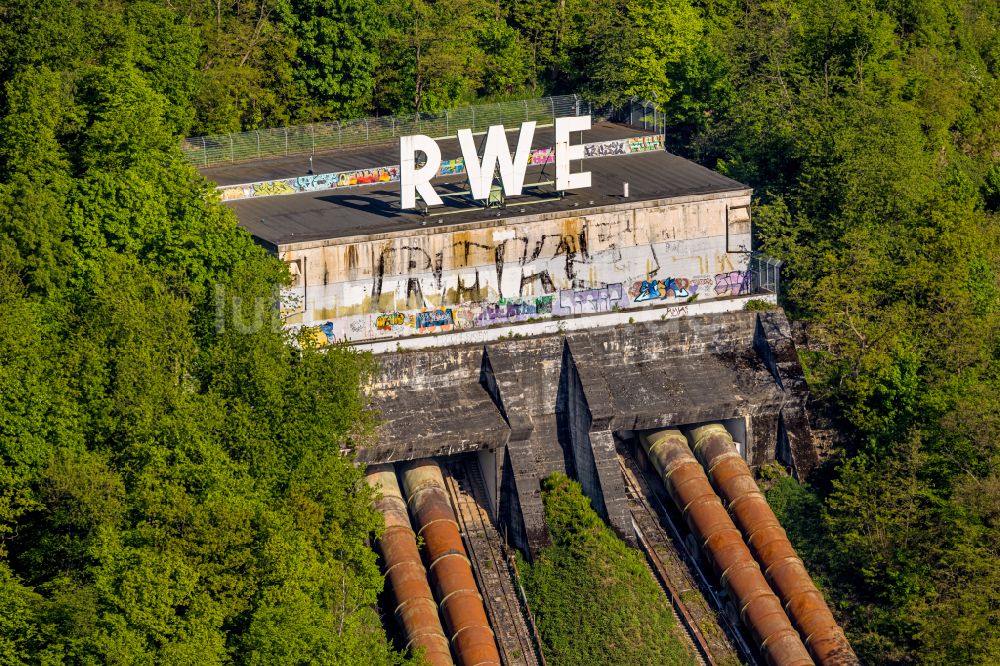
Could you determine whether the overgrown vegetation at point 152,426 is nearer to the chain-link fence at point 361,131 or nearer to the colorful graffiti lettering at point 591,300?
the chain-link fence at point 361,131

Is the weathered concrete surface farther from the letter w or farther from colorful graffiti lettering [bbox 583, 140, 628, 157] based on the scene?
colorful graffiti lettering [bbox 583, 140, 628, 157]

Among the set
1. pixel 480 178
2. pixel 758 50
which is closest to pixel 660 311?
pixel 480 178

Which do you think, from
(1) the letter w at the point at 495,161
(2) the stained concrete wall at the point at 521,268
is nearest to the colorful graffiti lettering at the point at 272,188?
(2) the stained concrete wall at the point at 521,268

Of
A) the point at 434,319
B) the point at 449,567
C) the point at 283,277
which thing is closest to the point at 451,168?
the point at 434,319

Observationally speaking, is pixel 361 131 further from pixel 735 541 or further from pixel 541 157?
pixel 735 541

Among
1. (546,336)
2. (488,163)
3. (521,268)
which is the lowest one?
(546,336)
